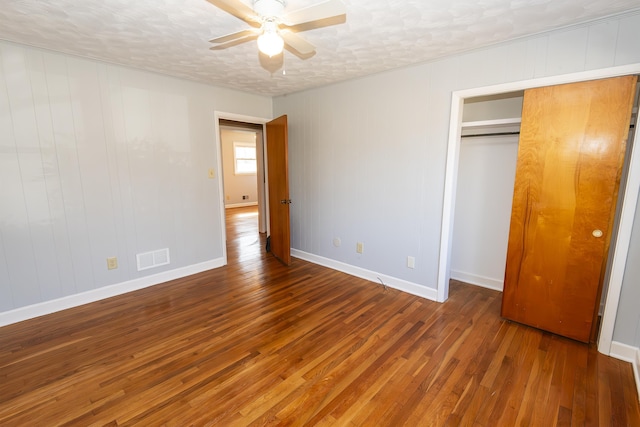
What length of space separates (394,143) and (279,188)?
1.74 metres

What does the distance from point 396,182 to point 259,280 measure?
2.03 metres

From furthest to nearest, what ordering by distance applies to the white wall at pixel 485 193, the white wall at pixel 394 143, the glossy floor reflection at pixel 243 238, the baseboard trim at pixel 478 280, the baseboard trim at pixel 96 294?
A: the glossy floor reflection at pixel 243 238 < the baseboard trim at pixel 478 280 < the white wall at pixel 485 193 < the baseboard trim at pixel 96 294 < the white wall at pixel 394 143

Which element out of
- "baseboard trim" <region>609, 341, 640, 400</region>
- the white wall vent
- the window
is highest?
the window

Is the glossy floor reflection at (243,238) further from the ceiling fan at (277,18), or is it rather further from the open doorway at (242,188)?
the ceiling fan at (277,18)

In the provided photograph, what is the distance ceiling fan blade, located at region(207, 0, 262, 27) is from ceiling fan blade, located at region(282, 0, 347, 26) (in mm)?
180

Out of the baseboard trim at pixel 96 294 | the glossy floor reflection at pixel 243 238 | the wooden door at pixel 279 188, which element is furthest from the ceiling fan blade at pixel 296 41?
the glossy floor reflection at pixel 243 238

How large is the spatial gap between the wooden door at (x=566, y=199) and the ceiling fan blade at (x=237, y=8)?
219cm

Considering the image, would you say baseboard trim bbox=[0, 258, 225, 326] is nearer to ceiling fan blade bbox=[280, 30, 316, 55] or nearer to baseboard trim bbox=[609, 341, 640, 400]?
ceiling fan blade bbox=[280, 30, 316, 55]

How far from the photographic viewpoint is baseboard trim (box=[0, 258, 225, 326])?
8.68 ft

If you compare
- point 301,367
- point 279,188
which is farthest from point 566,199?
point 279,188

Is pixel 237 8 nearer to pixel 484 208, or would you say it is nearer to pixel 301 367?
pixel 301 367

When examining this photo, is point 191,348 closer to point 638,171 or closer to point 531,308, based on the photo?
point 531,308

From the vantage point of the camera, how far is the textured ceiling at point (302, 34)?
186 cm

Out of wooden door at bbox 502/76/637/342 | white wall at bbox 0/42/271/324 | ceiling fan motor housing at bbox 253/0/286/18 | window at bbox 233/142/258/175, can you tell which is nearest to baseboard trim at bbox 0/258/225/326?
white wall at bbox 0/42/271/324
